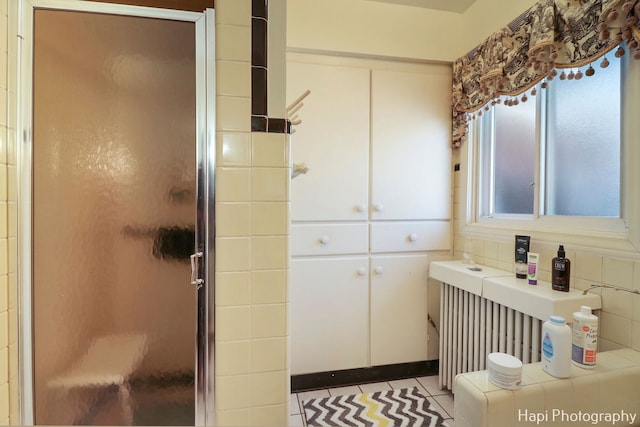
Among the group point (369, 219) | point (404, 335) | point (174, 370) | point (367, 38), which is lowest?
point (404, 335)

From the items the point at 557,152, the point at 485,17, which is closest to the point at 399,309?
the point at 557,152

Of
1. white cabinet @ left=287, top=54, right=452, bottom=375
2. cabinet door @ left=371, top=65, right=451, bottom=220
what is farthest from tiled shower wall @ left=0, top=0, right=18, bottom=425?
cabinet door @ left=371, top=65, right=451, bottom=220

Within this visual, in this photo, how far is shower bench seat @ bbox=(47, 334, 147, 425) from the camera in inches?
39.7

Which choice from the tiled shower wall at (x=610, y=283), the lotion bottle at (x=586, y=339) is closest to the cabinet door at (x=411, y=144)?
the tiled shower wall at (x=610, y=283)

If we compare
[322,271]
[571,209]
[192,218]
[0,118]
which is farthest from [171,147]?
[571,209]

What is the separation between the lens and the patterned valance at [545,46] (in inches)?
42.4

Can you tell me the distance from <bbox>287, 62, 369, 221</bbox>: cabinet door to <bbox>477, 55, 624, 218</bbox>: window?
733 mm

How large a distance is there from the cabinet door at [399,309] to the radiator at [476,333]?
13 cm

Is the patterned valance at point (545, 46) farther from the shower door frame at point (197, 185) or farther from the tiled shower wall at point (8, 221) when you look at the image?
the tiled shower wall at point (8, 221)

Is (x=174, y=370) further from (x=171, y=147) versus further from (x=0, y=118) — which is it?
(x=0, y=118)

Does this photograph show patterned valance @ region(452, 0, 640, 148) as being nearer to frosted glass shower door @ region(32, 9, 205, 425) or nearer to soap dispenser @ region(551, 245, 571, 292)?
soap dispenser @ region(551, 245, 571, 292)

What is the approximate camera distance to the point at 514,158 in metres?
1.73

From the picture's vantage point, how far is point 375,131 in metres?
1.88

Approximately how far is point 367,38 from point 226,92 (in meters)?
1.16
